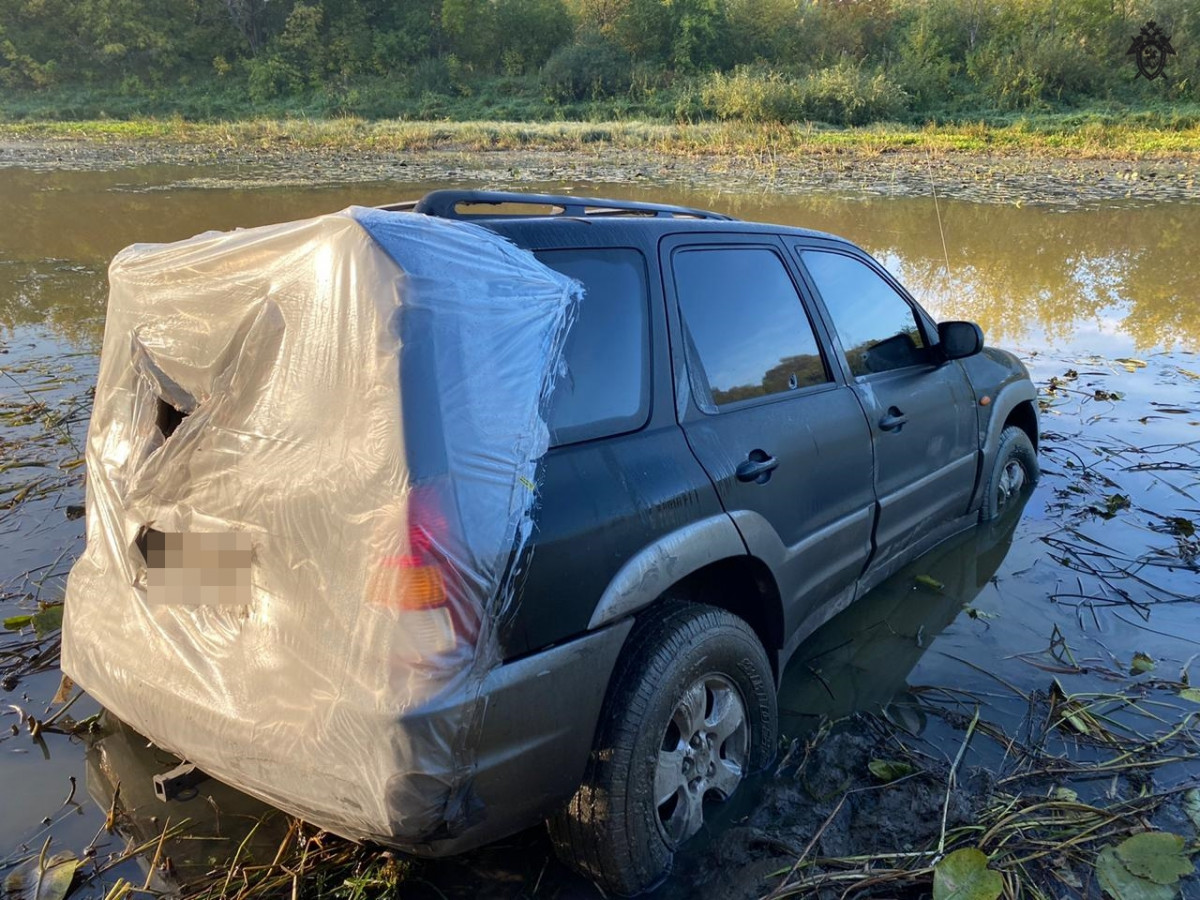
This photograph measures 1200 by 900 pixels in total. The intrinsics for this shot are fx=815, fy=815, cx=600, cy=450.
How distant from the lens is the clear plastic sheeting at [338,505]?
5.59ft

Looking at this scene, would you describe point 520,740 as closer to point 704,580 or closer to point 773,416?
point 704,580

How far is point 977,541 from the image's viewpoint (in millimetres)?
4531

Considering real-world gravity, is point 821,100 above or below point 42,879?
above

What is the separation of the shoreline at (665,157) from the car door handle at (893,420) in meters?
15.3

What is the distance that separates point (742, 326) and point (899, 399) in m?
1.01

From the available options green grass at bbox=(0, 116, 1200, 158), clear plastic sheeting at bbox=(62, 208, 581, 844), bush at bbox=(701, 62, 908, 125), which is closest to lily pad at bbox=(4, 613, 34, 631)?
clear plastic sheeting at bbox=(62, 208, 581, 844)

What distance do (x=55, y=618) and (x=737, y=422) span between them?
9.49 feet

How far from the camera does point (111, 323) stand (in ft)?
7.98

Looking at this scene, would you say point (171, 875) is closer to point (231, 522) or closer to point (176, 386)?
point (231, 522)

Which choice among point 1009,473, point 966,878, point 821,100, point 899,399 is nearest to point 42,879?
point 966,878

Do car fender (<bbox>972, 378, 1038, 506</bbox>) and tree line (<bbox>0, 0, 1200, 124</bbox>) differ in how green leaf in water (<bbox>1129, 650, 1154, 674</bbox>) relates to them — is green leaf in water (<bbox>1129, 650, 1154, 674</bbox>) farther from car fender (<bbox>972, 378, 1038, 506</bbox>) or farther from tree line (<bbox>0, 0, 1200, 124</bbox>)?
tree line (<bbox>0, 0, 1200, 124</bbox>)

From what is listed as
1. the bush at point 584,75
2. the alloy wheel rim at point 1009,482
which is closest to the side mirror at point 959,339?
the alloy wheel rim at point 1009,482

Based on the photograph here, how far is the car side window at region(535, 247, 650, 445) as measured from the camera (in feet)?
6.86

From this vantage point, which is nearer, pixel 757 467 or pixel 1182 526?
pixel 757 467
